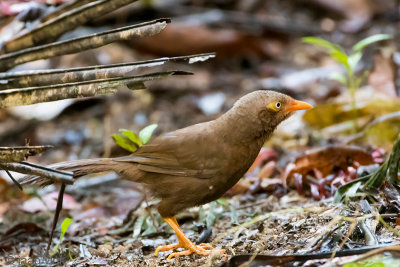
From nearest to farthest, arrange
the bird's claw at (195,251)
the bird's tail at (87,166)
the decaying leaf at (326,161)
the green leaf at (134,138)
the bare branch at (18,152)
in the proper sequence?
the bare branch at (18,152) < the bird's claw at (195,251) < the bird's tail at (87,166) < the green leaf at (134,138) < the decaying leaf at (326,161)

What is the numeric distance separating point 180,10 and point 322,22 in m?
2.28

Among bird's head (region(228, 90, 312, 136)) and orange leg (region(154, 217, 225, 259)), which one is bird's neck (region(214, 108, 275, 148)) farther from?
orange leg (region(154, 217, 225, 259))

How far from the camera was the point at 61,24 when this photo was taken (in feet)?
11.5

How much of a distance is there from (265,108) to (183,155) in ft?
2.02

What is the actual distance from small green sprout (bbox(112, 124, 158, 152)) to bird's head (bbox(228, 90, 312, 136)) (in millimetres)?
616

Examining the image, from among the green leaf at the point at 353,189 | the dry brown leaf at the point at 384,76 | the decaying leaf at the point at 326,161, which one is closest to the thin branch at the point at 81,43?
the green leaf at the point at 353,189

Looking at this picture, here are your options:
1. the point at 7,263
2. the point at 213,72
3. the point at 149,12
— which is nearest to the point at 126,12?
the point at 149,12

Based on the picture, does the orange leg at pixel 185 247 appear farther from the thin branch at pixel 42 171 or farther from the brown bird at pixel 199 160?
the thin branch at pixel 42 171

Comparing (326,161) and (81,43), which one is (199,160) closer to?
(81,43)

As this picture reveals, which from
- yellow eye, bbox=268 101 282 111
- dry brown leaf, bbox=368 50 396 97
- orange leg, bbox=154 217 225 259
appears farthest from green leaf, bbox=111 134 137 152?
dry brown leaf, bbox=368 50 396 97

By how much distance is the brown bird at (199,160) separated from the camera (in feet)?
11.3

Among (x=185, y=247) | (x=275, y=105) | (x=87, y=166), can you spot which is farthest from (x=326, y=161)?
(x=87, y=166)

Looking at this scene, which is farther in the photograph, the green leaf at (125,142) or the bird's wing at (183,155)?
the green leaf at (125,142)

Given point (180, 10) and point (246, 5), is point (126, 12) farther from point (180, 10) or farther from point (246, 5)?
point (246, 5)
